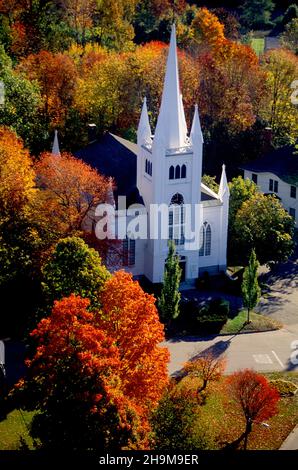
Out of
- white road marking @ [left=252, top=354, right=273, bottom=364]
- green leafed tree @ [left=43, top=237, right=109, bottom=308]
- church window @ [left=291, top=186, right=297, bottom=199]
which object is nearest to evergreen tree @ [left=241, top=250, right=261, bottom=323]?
white road marking @ [left=252, top=354, right=273, bottom=364]

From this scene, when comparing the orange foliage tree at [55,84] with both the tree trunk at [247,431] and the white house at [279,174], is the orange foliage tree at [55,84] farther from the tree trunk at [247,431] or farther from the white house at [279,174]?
the tree trunk at [247,431]

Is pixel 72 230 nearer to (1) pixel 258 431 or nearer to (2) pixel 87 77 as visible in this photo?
(1) pixel 258 431

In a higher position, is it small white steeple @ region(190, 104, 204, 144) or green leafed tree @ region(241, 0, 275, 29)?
green leafed tree @ region(241, 0, 275, 29)

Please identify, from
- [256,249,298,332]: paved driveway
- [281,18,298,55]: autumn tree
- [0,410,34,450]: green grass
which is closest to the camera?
[0,410,34,450]: green grass

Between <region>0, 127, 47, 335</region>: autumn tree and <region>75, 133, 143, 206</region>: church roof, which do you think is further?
<region>75, 133, 143, 206</region>: church roof

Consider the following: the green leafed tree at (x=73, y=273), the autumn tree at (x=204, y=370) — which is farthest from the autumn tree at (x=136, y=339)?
the autumn tree at (x=204, y=370)

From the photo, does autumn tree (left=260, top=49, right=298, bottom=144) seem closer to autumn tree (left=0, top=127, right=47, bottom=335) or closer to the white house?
the white house
